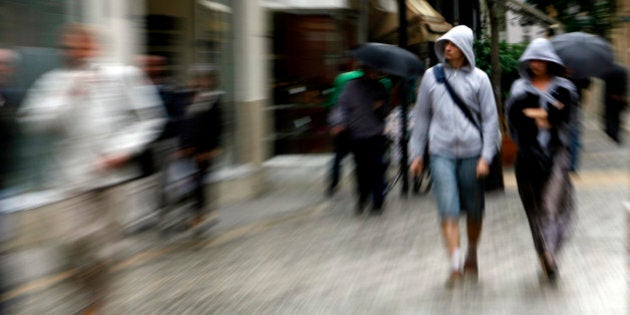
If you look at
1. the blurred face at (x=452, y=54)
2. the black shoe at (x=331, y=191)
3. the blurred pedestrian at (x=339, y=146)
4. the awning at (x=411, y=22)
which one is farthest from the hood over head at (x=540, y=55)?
the awning at (x=411, y=22)

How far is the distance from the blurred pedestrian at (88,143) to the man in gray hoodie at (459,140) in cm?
225

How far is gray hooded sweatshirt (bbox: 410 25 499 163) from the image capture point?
7.04 m

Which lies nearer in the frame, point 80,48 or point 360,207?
point 80,48

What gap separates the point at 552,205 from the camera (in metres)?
6.96

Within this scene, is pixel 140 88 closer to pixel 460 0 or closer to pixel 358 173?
pixel 358 173

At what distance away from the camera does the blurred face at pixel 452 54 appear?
7.06 metres

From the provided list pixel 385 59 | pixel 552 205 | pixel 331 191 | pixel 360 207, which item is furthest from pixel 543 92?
pixel 331 191

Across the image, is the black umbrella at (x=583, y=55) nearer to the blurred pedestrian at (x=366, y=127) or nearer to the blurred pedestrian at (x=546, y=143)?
the blurred pedestrian at (x=366, y=127)

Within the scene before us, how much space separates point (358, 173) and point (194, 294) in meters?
4.10

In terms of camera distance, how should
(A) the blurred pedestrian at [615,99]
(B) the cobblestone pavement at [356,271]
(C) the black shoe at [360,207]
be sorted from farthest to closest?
Result: (A) the blurred pedestrian at [615,99]
(C) the black shoe at [360,207]
(B) the cobblestone pavement at [356,271]

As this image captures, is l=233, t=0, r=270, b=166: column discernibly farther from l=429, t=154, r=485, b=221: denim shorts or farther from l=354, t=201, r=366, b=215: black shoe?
l=429, t=154, r=485, b=221: denim shorts

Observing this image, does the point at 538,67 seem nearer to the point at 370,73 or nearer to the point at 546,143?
the point at 546,143

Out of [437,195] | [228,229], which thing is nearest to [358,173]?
[228,229]

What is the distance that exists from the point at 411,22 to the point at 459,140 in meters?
9.28
